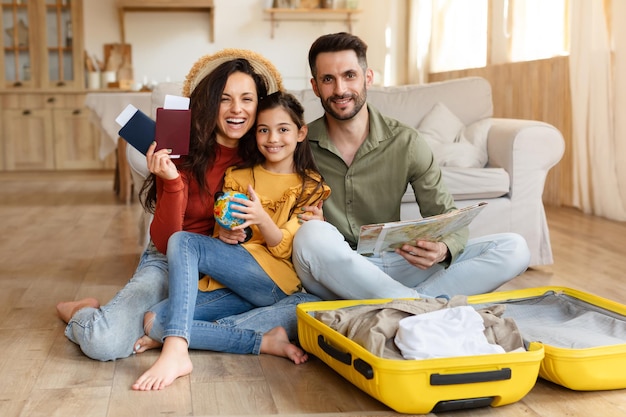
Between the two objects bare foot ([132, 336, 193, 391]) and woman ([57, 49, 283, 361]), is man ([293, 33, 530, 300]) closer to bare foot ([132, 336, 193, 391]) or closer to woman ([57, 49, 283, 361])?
woman ([57, 49, 283, 361])

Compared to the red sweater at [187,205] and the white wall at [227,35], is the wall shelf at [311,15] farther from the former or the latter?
the red sweater at [187,205]

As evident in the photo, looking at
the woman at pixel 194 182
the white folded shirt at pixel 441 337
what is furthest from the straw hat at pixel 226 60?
the white folded shirt at pixel 441 337

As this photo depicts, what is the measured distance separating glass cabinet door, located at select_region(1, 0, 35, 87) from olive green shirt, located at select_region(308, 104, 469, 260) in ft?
18.9

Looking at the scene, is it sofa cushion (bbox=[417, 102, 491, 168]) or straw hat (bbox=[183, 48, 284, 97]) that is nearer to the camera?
straw hat (bbox=[183, 48, 284, 97])

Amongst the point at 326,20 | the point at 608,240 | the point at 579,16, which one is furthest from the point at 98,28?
the point at 608,240

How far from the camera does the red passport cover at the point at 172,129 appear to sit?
6.58 feet

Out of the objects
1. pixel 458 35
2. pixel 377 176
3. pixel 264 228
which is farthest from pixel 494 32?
pixel 264 228

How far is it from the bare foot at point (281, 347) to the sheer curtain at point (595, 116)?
2.90m

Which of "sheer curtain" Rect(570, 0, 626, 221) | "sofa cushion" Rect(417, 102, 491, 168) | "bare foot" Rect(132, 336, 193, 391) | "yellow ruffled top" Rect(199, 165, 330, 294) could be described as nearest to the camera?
"bare foot" Rect(132, 336, 193, 391)

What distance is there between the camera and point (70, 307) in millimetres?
2438

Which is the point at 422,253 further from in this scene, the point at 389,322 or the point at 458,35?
the point at 458,35

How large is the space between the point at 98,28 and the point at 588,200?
494 cm

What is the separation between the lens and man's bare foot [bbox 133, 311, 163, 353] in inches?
82.0

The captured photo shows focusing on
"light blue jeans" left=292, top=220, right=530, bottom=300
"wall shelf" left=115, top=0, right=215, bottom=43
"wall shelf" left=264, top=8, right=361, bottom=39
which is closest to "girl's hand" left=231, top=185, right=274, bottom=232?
"light blue jeans" left=292, top=220, right=530, bottom=300
